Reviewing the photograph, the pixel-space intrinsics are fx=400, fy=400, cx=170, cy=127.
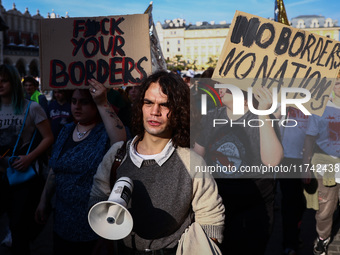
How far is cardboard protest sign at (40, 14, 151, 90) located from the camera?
10.3ft

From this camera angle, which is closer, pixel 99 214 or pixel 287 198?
pixel 99 214

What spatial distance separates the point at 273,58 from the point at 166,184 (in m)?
1.42

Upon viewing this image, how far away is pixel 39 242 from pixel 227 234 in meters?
2.45

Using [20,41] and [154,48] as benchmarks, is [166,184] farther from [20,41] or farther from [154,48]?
[20,41]

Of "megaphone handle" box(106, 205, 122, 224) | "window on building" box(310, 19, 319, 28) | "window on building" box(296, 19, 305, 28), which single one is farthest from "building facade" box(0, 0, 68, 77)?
"window on building" box(310, 19, 319, 28)

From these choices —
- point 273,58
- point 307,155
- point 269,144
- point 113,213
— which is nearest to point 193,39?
point 307,155

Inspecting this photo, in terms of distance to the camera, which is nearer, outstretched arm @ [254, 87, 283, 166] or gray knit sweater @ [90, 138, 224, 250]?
gray knit sweater @ [90, 138, 224, 250]

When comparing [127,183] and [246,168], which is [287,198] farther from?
[127,183]

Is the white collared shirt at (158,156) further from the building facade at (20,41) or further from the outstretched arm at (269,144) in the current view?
the building facade at (20,41)

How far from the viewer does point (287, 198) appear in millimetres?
4289

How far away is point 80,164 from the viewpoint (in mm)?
2637

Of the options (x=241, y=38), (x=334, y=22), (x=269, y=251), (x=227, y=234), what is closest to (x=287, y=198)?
(x=269, y=251)

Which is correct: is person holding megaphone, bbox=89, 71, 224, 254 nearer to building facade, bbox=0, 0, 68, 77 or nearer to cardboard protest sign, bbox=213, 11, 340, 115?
cardboard protest sign, bbox=213, 11, 340, 115

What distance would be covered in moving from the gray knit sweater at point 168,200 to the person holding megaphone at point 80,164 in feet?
2.17
